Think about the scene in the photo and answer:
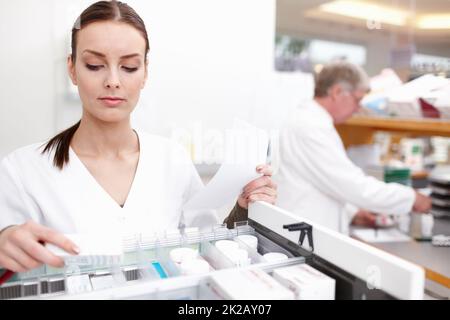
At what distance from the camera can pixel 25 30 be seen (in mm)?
830

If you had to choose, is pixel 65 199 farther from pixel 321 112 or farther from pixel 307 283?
pixel 321 112

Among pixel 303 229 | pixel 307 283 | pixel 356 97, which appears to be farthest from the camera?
pixel 356 97

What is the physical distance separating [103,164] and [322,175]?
1262 millimetres

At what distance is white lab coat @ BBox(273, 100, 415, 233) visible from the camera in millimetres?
1848

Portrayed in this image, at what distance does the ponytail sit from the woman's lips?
0.43 feet

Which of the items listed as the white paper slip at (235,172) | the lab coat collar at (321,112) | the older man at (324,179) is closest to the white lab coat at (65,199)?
the white paper slip at (235,172)

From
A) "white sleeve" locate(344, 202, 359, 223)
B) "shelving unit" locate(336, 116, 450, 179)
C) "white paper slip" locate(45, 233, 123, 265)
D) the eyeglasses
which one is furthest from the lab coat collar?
"white paper slip" locate(45, 233, 123, 265)

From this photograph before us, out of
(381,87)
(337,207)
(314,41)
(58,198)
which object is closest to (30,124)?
(58,198)

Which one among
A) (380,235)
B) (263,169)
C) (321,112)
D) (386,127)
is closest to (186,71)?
(263,169)

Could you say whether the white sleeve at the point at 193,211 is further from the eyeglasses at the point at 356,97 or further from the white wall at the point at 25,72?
the eyeglasses at the point at 356,97

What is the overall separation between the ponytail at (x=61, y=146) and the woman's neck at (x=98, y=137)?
0.01m

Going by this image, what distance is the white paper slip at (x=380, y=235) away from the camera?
80.5 inches

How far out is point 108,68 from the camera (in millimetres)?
759

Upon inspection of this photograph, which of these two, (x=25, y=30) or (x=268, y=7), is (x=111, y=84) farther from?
(x=268, y=7)
